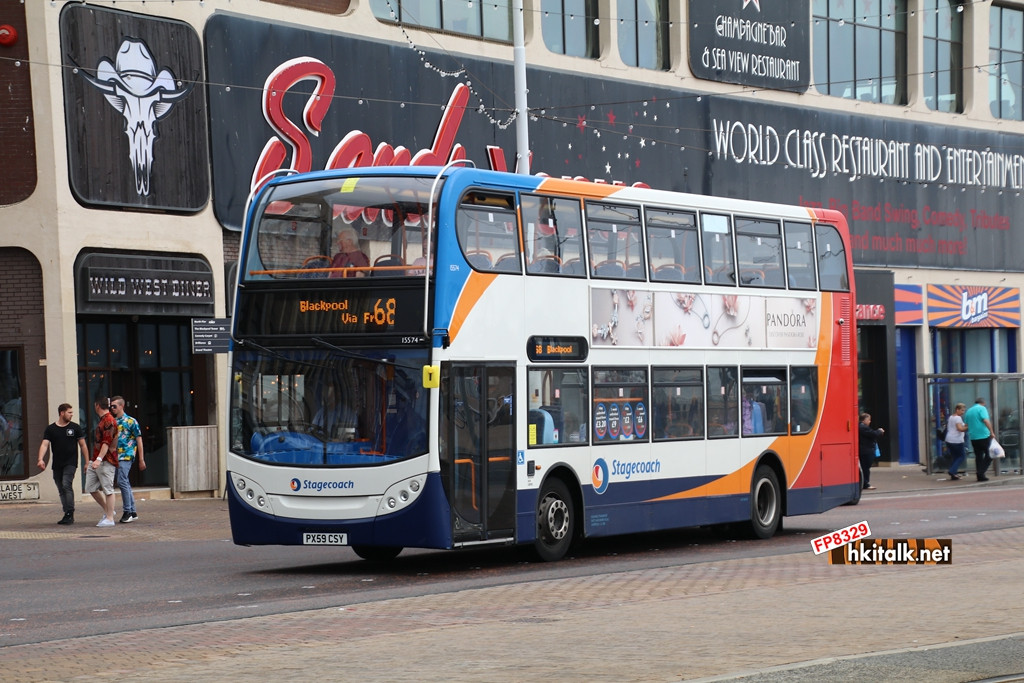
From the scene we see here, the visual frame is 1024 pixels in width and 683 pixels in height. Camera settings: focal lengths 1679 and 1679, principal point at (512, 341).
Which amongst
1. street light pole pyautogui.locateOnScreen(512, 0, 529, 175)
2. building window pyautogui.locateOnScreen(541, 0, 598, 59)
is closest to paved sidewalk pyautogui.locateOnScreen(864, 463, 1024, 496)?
street light pole pyautogui.locateOnScreen(512, 0, 529, 175)

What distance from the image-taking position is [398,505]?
15828 mm

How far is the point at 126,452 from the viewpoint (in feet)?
75.7

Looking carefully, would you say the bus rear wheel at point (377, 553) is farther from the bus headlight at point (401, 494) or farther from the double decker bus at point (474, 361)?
the bus headlight at point (401, 494)

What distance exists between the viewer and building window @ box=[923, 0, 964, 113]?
45031 millimetres

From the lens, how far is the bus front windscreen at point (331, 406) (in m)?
15.9

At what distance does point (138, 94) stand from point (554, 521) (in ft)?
42.3

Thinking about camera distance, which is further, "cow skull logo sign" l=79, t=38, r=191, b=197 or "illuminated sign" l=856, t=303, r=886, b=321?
"illuminated sign" l=856, t=303, r=886, b=321

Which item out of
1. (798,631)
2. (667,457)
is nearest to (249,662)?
(798,631)

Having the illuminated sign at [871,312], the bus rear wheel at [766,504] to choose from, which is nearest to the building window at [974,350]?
the illuminated sign at [871,312]

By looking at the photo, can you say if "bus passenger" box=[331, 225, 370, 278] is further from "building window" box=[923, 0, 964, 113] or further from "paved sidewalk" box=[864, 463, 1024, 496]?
"building window" box=[923, 0, 964, 113]

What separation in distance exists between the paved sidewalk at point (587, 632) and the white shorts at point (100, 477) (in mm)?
9034

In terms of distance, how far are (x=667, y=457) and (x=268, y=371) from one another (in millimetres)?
4924

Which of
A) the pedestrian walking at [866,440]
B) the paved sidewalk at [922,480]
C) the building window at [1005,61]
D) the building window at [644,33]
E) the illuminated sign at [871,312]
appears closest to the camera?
the pedestrian walking at [866,440]

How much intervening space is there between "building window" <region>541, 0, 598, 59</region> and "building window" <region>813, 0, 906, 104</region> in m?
7.96
